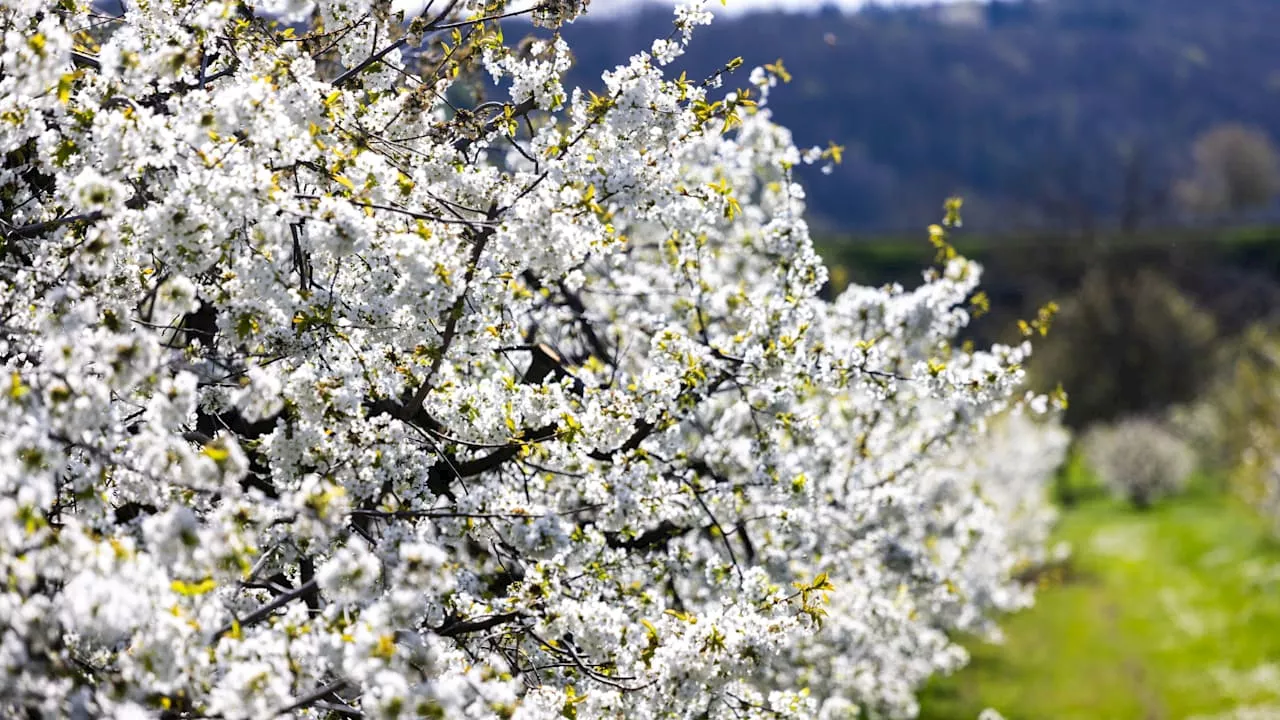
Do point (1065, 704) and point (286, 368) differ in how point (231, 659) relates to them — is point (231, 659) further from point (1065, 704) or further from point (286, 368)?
point (1065, 704)

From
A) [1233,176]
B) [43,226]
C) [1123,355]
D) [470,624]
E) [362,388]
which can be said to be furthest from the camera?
[1233,176]

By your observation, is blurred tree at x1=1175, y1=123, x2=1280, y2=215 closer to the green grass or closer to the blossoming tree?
the green grass

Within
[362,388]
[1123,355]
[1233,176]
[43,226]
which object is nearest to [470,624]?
[362,388]

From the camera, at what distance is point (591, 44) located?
123750mm

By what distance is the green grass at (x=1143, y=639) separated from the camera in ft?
62.1

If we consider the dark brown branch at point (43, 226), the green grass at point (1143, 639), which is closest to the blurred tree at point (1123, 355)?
the green grass at point (1143, 639)

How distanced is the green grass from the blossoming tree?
28.0 feet

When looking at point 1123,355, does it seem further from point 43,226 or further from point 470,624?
point 43,226

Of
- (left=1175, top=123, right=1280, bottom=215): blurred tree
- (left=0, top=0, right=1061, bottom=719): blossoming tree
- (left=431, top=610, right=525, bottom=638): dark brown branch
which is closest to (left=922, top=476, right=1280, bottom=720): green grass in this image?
(left=0, top=0, right=1061, bottom=719): blossoming tree

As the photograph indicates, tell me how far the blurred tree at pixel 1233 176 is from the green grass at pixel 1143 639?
8339cm

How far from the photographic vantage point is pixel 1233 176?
107 meters

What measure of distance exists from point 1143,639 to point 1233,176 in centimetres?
9811

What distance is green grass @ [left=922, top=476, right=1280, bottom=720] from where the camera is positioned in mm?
18922

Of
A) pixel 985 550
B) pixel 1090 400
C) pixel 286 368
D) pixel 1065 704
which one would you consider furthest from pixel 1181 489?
pixel 286 368
